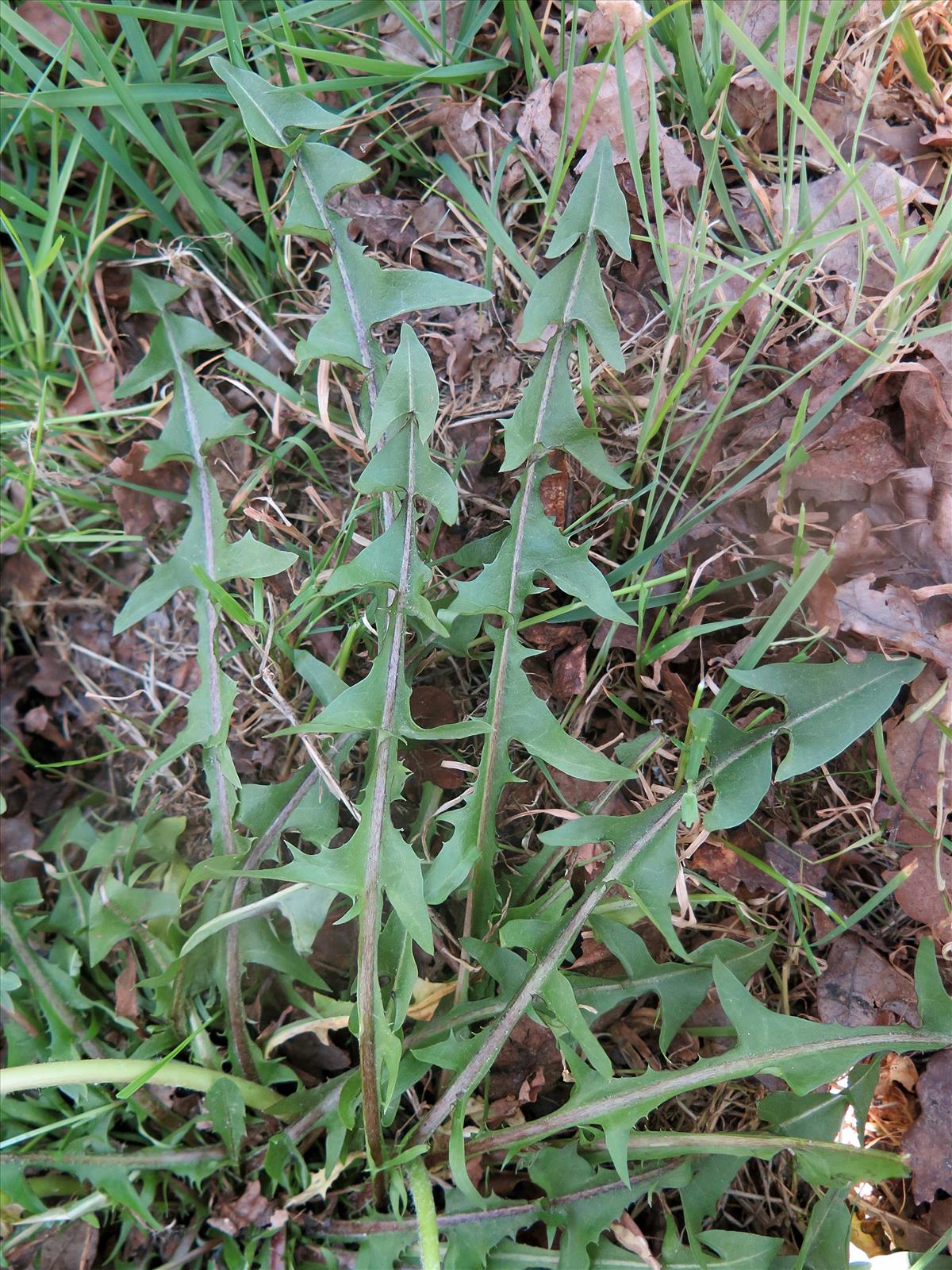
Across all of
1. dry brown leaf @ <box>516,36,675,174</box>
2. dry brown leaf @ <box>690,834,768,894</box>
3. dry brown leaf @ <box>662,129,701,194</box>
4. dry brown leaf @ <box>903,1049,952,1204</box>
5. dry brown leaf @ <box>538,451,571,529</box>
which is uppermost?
dry brown leaf @ <box>516,36,675,174</box>

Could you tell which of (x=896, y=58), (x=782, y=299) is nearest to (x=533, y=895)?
(x=782, y=299)

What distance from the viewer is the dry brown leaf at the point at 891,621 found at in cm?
172

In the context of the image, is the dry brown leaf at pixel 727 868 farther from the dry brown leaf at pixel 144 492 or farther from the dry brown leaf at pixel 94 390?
the dry brown leaf at pixel 94 390

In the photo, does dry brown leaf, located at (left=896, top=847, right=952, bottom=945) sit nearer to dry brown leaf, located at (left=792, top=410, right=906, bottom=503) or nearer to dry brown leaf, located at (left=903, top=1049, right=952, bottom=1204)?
dry brown leaf, located at (left=903, top=1049, right=952, bottom=1204)

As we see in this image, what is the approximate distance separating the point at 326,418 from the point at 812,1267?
1890 mm

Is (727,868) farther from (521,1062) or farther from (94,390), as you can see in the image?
(94,390)

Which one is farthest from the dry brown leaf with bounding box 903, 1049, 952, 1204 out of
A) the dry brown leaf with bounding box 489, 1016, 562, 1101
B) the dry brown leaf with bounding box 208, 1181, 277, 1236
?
the dry brown leaf with bounding box 208, 1181, 277, 1236

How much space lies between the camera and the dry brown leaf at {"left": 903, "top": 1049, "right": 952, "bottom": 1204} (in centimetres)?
178

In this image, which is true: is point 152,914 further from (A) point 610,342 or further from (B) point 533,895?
(A) point 610,342

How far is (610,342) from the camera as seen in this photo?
162cm

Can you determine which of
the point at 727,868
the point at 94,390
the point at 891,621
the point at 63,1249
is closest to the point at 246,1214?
the point at 63,1249

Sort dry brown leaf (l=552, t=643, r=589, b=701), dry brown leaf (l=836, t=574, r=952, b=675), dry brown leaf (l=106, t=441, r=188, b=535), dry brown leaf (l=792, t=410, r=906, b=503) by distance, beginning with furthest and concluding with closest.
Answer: dry brown leaf (l=106, t=441, r=188, b=535), dry brown leaf (l=552, t=643, r=589, b=701), dry brown leaf (l=792, t=410, r=906, b=503), dry brown leaf (l=836, t=574, r=952, b=675)

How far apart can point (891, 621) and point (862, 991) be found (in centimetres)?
76

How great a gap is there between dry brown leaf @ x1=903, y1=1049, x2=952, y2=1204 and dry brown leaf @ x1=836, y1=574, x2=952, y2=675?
31.7 inches
